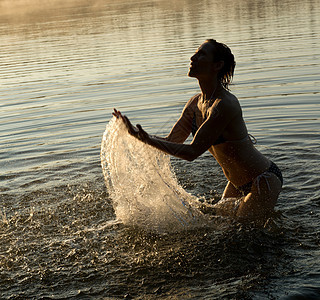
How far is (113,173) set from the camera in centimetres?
643

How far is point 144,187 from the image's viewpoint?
637 centimetres

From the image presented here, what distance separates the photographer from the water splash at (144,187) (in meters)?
6.21

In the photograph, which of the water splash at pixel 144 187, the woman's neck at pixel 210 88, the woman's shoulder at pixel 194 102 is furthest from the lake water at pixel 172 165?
the woman's neck at pixel 210 88

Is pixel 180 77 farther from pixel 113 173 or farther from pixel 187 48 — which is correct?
pixel 113 173

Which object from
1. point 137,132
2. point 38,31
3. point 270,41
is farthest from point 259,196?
point 38,31

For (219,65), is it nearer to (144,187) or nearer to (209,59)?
(209,59)

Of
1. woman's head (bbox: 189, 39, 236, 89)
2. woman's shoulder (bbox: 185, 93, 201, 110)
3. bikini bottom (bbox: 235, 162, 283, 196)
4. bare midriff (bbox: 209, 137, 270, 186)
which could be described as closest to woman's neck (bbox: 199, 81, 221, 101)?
woman's head (bbox: 189, 39, 236, 89)

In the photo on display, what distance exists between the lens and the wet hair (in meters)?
5.56

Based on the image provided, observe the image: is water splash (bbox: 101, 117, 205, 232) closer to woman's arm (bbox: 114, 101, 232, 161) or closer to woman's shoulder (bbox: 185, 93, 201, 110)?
woman's shoulder (bbox: 185, 93, 201, 110)

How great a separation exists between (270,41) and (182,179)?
13.5 meters

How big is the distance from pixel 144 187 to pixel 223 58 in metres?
1.87

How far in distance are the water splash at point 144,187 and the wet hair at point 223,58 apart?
120 cm

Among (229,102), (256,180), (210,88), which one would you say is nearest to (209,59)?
(210,88)

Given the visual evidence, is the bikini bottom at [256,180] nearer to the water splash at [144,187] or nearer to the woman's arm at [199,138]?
the water splash at [144,187]
